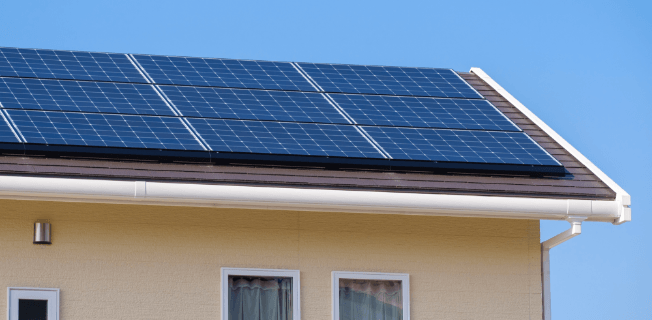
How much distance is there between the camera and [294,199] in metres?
9.16

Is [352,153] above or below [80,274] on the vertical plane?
above

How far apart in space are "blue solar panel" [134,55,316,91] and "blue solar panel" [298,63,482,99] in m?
0.36

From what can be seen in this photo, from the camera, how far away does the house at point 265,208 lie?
29.8 feet

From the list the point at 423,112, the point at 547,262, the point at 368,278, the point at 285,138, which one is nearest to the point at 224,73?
the point at 285,138

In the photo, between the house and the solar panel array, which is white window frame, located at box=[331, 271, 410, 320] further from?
the solar panel array

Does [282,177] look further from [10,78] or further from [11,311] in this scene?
A: [10,78]

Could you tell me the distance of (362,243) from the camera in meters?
10.0

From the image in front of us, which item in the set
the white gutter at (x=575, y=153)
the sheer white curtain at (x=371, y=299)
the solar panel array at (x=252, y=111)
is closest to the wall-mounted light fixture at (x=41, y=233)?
the solar panel array at (x=252, y=111)

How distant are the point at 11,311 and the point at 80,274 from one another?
74 cm

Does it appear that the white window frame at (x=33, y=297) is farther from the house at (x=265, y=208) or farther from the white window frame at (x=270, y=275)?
the white window frame at (x=270, y=275)

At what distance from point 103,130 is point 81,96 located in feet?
3.85

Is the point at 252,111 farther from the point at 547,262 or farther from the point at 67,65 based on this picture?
the point at 547,262

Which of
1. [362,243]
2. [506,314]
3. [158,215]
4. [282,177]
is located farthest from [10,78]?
[506,314]

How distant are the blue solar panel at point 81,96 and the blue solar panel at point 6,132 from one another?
498 mm
